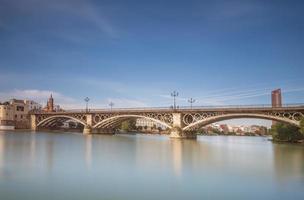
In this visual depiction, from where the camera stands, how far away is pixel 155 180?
61.5ft

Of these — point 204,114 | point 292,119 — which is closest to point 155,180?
point 292,119

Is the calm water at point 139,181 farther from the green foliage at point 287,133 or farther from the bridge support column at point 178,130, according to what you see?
the green foliage at point 287,133

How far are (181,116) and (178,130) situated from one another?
12.1 ft

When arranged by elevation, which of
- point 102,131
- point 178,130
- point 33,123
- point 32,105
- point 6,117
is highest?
point 32,105

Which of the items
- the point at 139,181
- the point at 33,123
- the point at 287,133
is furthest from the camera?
the point at 33,123

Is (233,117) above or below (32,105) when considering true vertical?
below

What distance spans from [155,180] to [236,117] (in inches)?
2106

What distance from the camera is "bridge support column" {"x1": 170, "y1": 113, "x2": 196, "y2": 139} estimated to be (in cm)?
7388

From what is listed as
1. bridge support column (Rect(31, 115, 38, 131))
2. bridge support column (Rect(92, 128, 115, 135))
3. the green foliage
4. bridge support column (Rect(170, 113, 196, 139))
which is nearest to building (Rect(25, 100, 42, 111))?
bridge support column (Rect(31, 115, 38, 131))

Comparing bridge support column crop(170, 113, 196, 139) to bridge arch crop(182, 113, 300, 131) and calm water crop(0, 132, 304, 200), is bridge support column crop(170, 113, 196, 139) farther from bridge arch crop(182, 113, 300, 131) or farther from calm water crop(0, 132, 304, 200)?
calm water crop(0, 132, 304, 200)

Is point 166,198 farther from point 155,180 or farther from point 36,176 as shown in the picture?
point 36,176

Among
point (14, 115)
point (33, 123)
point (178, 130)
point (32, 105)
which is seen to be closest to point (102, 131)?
point (178, 130)

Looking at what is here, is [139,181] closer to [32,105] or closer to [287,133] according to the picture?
[287,133]

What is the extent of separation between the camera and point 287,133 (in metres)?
72.4
